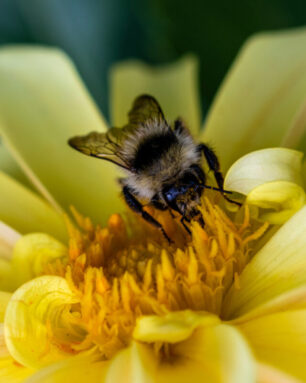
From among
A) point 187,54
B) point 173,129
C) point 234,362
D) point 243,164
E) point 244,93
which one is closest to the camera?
point 234,362

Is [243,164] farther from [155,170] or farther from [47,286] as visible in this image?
[47,286]

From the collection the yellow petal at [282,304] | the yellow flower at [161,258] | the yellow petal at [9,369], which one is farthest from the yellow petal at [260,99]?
the yellow petal at [9,369]

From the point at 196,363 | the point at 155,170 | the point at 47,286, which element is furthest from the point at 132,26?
the point at 196,363

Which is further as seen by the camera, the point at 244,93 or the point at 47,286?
the point at 244,93

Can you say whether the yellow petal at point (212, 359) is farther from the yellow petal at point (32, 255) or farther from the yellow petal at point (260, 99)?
the yellow petal at point (260, 99)

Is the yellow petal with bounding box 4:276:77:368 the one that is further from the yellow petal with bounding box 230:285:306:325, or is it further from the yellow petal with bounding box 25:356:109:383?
the yellow petal with bounding box 230:285:306:325

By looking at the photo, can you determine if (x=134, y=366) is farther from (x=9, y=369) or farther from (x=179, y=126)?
(x=179, y=126)

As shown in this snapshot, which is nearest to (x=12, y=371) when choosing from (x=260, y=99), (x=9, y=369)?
(x=9, y=369)
